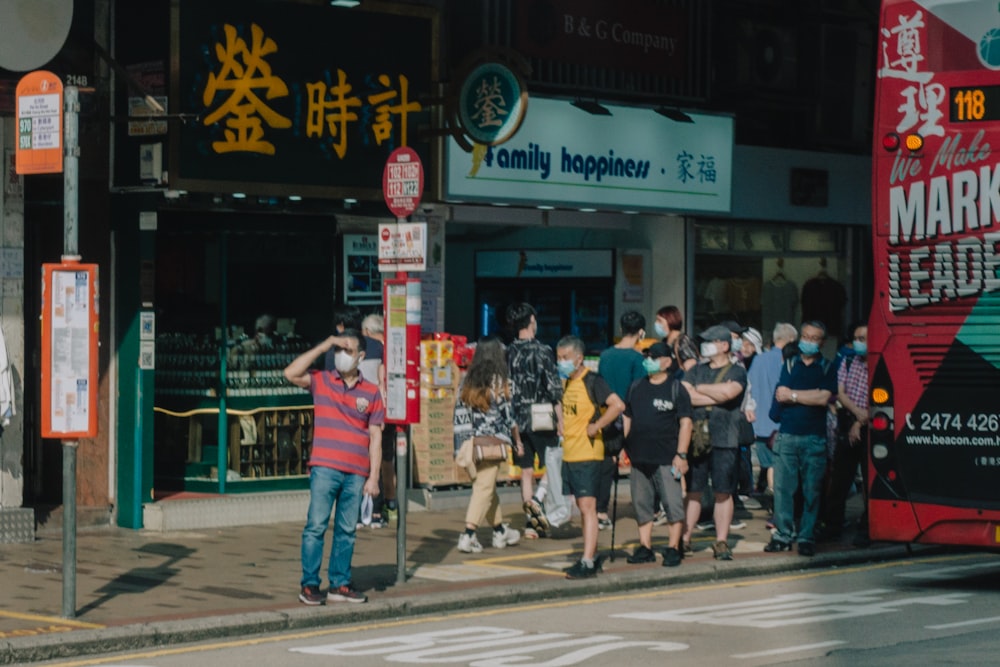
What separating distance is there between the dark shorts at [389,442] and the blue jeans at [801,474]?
3.62 metres

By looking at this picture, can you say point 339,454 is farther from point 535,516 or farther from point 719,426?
point 535,516

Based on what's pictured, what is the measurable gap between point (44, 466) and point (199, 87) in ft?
12.4

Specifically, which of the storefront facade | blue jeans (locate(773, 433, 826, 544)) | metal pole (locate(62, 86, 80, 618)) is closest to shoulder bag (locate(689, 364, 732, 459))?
blue jeans (locate(773, 433, 826, 544))

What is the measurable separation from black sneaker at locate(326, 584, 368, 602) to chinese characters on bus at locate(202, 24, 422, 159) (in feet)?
17.7

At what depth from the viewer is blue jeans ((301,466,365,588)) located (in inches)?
466

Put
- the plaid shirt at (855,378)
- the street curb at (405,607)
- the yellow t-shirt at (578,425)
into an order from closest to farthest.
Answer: the street curb at (405,607)
the yellow t-shirt at (578,425)
the plaid shirt at (855,378)

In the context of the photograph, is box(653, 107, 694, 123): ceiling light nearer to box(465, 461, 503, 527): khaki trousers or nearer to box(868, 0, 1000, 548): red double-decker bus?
box(465, 461, 503, 527): khaki trousers

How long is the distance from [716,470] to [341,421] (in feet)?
13.0

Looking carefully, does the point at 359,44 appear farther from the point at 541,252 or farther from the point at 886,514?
the point at 886,514

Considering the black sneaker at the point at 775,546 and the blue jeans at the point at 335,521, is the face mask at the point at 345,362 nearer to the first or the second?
the blue jeans at the point at 335,521

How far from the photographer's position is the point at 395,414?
12.9m

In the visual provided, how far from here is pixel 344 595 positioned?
39.3 ft

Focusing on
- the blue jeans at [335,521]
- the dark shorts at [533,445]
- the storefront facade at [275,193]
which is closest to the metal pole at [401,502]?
the blue jeans at [335,521]

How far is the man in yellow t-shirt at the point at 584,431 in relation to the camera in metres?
13.4
